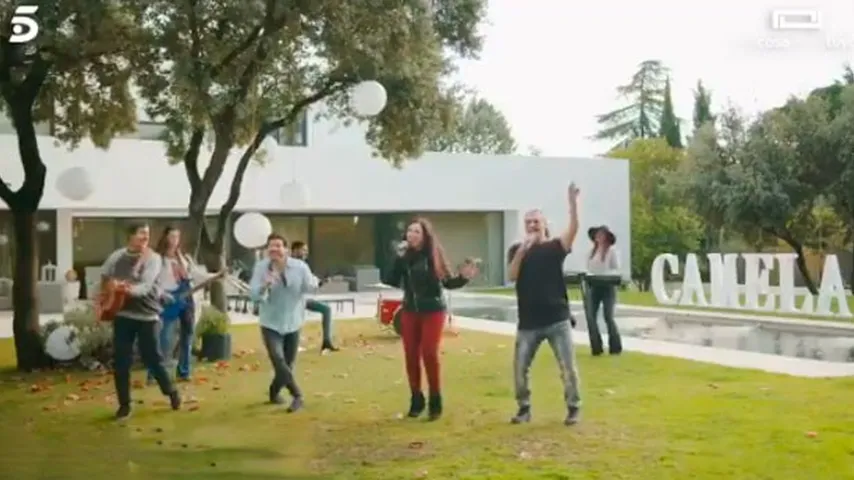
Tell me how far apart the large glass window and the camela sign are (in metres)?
8.27

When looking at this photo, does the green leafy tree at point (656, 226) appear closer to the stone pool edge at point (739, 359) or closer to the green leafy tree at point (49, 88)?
the stone pool edge at point (739, 359)

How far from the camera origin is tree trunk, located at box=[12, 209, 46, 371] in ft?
31.8

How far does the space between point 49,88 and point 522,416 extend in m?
6.70

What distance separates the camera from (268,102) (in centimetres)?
1117

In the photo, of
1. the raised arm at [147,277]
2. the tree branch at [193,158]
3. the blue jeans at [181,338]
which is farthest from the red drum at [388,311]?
the raised arm at [147,277]

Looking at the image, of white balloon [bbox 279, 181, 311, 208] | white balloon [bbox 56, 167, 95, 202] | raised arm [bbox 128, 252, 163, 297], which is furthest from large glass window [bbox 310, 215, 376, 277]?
raised arm [bbox 128, 252, 163, 297]

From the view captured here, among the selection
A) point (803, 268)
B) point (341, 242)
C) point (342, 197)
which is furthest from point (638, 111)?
point (342, 197)

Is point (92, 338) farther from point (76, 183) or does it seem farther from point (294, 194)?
point (294, 194)

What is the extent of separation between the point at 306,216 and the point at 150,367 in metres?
17.4

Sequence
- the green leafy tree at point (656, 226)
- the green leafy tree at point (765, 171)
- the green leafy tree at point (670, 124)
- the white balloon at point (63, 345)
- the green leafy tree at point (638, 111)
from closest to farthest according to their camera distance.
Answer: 1. the white balloon at point (63, 345)
2. the green leafy tree at point (765, 171)
3. the green leafy tree at point (656, 226)
4. the green leafy tree at point (638, 111)
5. the green leafy tree at point (670, 124)

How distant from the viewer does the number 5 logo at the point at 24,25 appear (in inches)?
325

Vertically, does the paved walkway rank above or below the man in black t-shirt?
below

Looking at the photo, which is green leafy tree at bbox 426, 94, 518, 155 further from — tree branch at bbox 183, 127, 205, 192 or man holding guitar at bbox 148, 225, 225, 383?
man holding guitar at bbox 148, 225, 225, 383

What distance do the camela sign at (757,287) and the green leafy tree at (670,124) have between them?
15343 mm
